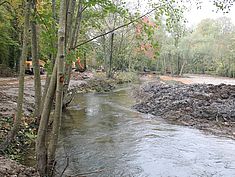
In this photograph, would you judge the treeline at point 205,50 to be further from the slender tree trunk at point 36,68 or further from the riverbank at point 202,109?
the slender tree trunk at point 36,68

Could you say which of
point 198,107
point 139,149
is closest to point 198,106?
point 198,107

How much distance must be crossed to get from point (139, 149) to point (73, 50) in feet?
15.3

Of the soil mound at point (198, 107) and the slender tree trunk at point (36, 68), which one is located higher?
the slender tree trunk at point (36, 68)

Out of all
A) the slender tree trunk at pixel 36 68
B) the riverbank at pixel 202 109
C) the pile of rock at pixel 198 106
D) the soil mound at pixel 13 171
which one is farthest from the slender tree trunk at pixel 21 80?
the pile of rock at pixel 198 106

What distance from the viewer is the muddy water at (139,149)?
8273mm

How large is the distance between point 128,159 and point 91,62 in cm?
6315

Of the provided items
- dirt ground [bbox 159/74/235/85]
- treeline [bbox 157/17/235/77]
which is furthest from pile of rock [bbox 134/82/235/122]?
treeline [bbox 157/17/235/77]

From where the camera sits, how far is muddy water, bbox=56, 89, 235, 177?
827 cm

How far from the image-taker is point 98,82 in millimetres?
35688

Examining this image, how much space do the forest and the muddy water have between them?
A: 1.08 meters

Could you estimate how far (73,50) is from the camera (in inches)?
268

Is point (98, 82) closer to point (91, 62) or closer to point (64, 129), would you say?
point (64, 129)

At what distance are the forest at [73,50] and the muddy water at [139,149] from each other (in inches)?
42.5

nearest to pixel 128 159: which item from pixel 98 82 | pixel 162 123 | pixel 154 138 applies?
pixel 154 138
